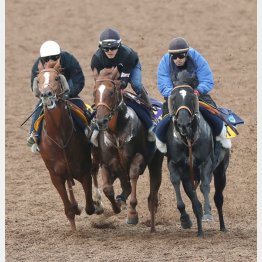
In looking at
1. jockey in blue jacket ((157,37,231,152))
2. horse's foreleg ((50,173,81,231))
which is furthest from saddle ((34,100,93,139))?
jockey in blue jacket ((157,37,231,152))

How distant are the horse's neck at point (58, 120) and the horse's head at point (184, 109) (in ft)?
5.14

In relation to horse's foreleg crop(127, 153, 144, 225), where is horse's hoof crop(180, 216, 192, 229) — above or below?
below

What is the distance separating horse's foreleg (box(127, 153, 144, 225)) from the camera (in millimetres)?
13227

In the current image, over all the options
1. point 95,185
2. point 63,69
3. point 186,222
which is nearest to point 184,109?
point 186,222

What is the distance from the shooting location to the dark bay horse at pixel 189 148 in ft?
41.2

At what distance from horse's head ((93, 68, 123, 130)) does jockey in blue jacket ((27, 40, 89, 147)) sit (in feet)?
2.85

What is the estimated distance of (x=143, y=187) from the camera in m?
17.3

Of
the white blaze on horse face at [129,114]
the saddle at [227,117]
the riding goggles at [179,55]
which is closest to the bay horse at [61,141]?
the white blaze on horse face at [129,114]

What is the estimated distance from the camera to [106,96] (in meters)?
12.7

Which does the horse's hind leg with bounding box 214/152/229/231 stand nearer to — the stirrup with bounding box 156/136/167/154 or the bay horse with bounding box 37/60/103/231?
the stirrup with bounding box 156/136/167/154

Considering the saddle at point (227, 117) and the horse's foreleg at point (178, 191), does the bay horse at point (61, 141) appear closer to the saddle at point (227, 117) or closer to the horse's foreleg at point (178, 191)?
the horse's foreleg at point (178, 191)

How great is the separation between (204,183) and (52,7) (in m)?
16.4

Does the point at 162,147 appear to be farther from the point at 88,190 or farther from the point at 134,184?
the point at 88,190

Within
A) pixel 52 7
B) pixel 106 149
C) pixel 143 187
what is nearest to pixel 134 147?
pixel 106 149
